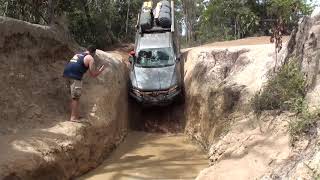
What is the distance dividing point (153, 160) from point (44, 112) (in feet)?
9.21

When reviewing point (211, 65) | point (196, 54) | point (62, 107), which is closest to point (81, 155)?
point (62, 107)

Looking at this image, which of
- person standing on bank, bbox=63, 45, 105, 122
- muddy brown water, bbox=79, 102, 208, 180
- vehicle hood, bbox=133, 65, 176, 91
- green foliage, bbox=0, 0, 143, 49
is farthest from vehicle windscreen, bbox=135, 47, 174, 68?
person standing on bank, bbox=63, 45, 105, 122

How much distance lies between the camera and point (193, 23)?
135 ft

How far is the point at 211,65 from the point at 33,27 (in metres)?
5.72

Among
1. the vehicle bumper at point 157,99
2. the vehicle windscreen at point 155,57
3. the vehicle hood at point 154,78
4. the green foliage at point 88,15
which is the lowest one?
the vehicle bumper at point 157,99

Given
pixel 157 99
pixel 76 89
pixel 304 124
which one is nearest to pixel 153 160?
pixel 76 89

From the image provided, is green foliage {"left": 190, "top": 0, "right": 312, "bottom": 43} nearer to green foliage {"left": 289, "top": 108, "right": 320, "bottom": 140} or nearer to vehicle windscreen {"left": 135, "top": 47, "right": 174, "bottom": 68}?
vehicle windscreen {"left": 135, "top": 47, "right": 174, "bottom": 68}

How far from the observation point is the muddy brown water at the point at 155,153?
10.1 metres

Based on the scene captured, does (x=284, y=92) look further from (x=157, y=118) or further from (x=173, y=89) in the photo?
(x=157, y=118)

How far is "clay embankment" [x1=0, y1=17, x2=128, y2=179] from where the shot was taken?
8633mm

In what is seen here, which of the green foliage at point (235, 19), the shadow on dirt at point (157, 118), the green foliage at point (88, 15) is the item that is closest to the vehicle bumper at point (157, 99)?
the shadow on dirt at point (157, 118)

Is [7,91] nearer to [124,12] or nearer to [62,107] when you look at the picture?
[62,107]

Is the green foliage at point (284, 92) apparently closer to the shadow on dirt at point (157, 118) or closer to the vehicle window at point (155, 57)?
the shadow on dirt at point (157, 118)

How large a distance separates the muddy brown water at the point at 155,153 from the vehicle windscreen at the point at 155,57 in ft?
4.89
